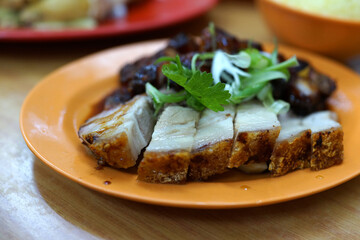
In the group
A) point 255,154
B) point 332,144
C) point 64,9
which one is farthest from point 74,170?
point 64,9

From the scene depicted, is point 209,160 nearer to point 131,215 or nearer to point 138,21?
point 131,215

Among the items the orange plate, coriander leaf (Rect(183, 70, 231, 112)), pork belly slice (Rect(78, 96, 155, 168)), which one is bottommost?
the orange plate

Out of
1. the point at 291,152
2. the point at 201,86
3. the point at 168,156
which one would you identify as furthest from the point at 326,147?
the point at 168,156

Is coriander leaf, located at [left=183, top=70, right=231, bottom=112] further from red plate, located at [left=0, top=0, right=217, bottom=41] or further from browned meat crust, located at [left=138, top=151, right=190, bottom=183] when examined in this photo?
red plate, located at [left=0, top=0, right=217, bottom=41]

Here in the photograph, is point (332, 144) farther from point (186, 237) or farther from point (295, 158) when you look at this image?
point (186, 237)

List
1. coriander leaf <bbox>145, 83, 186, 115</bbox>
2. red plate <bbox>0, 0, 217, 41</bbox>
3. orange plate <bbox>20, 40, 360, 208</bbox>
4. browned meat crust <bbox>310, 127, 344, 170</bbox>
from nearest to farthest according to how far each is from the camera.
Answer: orange plate <bbox>20, 40, 360, 208</bbox> < browned meat crust <bbox>310, 127, 344, 170</bbox> < coriander leaf <bbox>145, 83, 186, 115</bbox> < red plate <bbox>0, 0, 217, 41</bbox>

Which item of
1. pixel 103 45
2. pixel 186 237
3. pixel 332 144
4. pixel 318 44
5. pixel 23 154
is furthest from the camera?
pixel 103 45

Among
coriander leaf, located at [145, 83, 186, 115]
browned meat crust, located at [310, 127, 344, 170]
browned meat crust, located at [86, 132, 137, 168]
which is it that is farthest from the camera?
coriander leaf, located at [145, 83, 186, 115]

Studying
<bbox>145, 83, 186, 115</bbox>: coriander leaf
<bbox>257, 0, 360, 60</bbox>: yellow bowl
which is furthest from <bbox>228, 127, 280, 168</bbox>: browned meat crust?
<bbox>257, 0, 360, 60</bbox>: yellow bowl
